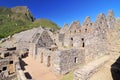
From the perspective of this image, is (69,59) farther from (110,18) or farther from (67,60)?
(110,18)

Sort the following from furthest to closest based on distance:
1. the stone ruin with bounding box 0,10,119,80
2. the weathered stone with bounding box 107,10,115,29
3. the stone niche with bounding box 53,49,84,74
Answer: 1. the weathered stone with bounding box 107,10,115,29
2. the stone ruin with bounding box 0,10,119,80
3. the stone niche with bounding box 53,49,84,74

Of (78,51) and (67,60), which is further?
(78,51)

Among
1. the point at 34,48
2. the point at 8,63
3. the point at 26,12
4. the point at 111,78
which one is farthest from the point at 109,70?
the point at 26,12

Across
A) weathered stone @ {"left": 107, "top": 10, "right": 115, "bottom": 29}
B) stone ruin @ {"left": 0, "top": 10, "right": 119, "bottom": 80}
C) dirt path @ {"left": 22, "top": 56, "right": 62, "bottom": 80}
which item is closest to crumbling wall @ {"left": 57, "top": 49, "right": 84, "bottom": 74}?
stone ruin @ {"left": 0, "top": 10, "right": 119, "bottom": 80}

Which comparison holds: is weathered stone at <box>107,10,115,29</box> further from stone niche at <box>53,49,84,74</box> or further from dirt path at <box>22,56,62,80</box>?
dirt path at <box>22,56,62,80</box>

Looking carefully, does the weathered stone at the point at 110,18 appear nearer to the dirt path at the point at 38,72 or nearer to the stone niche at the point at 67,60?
the stone niche at the point at 67,60

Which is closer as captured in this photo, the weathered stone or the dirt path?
the dirt path

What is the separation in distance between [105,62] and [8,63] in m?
12.3

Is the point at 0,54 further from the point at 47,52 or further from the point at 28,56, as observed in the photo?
the point at 47,52

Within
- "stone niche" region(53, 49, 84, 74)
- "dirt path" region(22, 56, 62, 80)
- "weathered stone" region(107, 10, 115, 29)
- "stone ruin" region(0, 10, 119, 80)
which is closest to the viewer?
"stone niche" region(53, 49, 84, 74)

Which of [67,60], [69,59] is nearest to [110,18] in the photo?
[69,59]

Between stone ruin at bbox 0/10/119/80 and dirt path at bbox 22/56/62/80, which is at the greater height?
stone ruin at bbox 0/10/119/80

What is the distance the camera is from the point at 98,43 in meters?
16.2

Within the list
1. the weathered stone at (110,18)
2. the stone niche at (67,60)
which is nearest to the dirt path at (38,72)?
the stone niche at (67,60)
